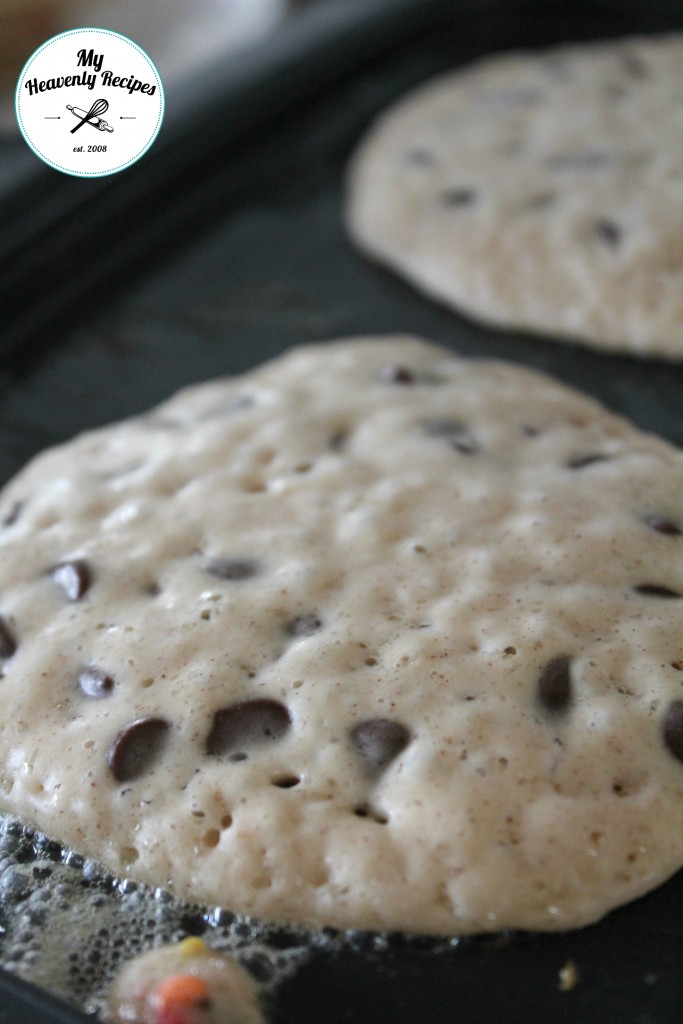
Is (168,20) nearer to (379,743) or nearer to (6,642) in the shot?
(6,642)

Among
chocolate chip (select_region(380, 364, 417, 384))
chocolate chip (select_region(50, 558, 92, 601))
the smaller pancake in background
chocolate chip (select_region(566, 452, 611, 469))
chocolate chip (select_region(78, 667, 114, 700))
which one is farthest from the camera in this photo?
the smaller pancake in background

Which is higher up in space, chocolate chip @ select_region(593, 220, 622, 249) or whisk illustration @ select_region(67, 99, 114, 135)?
whisk illustration @ select_region(67, 99, 114, 135)

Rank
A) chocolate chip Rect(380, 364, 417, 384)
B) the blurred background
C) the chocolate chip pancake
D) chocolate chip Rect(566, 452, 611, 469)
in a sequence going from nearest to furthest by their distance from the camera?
the chocolate chip pancake
chocolate chip Rect(566, 452, 611, 469)
chocolate chip Rect(380, 364, 417, 384)
the blurred background

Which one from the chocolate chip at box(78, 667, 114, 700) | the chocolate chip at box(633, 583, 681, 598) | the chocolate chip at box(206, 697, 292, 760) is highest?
the chocolate chip at box(78, 667, 114, 700)

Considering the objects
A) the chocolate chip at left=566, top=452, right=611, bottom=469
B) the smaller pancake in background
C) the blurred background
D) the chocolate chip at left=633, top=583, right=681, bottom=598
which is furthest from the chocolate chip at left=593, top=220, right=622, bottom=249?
the blurred background

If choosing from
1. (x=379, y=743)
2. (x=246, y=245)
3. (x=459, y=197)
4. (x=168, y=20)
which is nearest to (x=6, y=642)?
(x=379, y=743)

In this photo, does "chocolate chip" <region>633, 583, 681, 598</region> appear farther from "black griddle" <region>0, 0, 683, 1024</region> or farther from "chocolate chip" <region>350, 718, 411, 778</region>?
"black griddle" <region>0, 0, 683, 1024</region>
